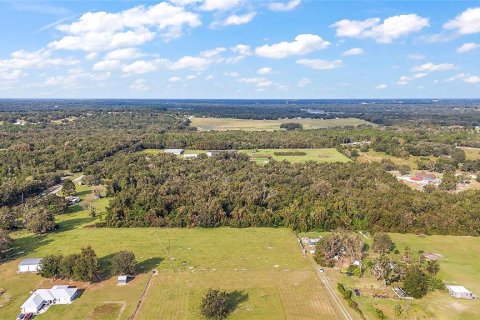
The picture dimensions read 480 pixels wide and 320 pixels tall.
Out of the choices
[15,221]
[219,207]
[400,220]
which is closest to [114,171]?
[15,221]

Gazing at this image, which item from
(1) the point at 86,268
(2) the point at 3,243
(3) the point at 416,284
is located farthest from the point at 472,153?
(2) the point at 3,243

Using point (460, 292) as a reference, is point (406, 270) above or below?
above

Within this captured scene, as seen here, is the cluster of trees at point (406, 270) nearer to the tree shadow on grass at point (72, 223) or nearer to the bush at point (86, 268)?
the bush at point (86, 268)

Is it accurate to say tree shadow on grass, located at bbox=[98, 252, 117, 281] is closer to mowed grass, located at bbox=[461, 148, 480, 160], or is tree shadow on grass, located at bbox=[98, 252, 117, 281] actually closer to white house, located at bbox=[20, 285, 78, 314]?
white house, located at bbox=[20, 285, 78, 314]

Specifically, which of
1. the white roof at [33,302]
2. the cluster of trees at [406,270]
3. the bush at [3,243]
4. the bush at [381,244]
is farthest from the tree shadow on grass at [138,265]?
the bush at [381,244]

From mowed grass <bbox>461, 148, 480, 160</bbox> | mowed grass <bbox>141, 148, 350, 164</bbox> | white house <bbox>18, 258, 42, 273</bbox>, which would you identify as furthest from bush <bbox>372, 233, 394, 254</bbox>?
mowed grass <bbox>461, 148, 480, 160</bbox>

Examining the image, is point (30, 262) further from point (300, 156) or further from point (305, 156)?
point (305, 156)

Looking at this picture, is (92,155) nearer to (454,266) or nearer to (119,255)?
(119,255)
